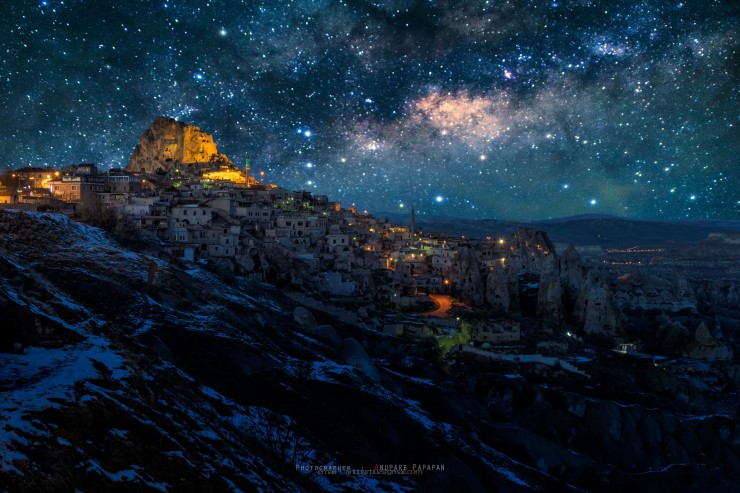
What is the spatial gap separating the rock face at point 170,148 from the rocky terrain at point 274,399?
323ft

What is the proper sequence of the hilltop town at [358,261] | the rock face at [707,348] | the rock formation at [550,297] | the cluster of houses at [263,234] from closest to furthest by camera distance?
the hilltop town at [358,261] < the cluster of houses at [263,234] < the rock face at [707,348] < the rock formation at [550,297]

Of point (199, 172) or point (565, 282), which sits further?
point (199, 172)

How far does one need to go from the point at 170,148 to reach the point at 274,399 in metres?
132

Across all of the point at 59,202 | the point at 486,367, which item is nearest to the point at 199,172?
the point at 59,202

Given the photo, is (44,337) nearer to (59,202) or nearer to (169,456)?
(169,456)

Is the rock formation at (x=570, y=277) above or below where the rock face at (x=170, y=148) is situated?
below

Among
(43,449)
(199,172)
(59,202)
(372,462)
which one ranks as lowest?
(372,462)

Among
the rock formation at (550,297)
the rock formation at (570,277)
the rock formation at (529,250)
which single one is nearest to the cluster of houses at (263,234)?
the rock formation at (529,250)

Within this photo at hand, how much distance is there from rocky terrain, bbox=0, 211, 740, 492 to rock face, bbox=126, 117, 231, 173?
9857 centimetres

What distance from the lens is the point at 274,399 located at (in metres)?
24.8

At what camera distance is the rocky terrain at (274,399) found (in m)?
13.6

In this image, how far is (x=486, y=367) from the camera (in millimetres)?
53438

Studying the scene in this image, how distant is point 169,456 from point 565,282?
87.3 meters

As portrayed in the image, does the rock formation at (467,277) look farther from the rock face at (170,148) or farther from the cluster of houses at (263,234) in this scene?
the rock face at (170,148)
